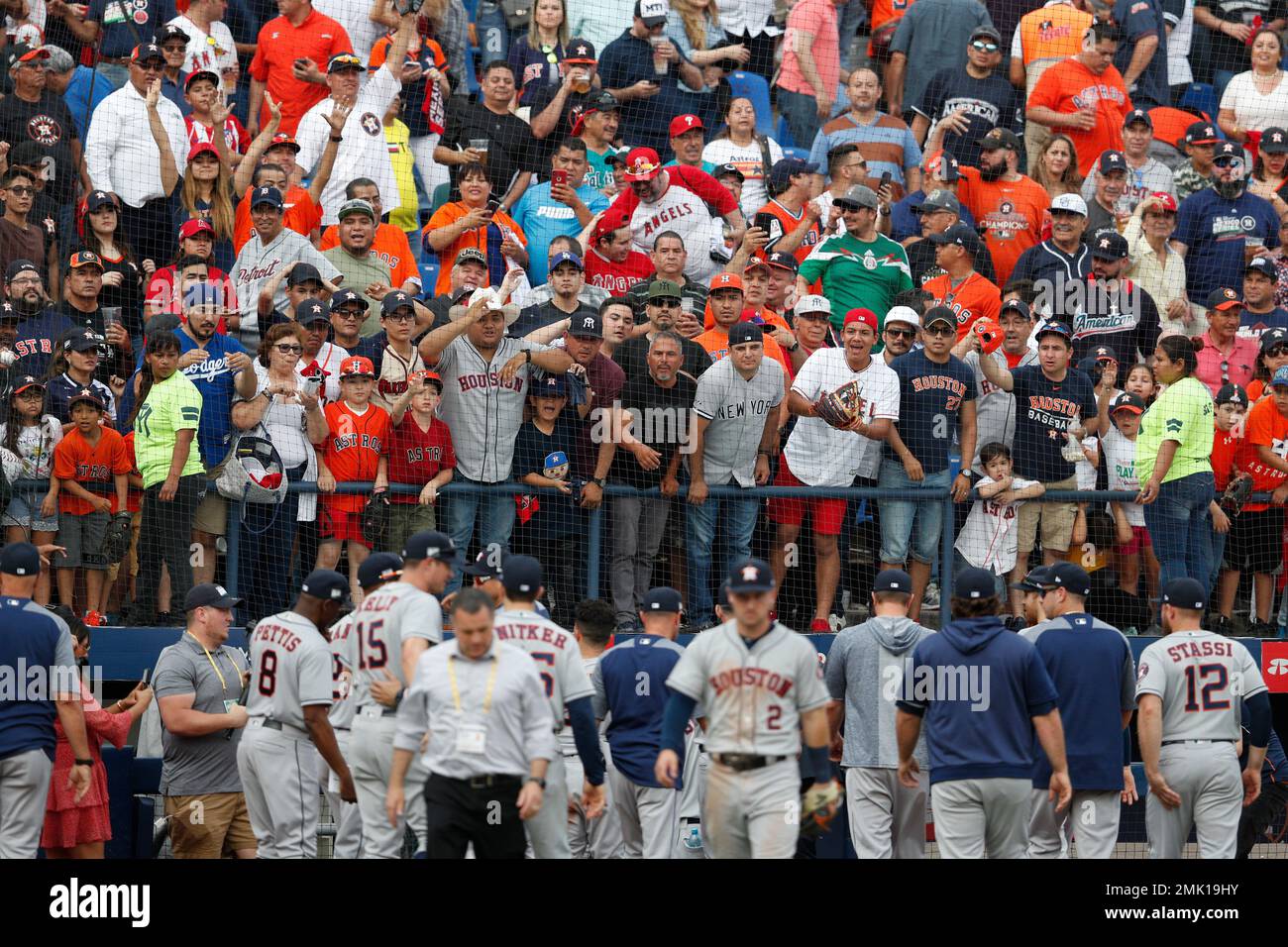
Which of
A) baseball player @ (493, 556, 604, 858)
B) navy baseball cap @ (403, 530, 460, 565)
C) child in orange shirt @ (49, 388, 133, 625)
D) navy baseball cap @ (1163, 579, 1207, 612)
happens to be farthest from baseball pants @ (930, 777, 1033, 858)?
child in orange shirt @ (49, 388, 133, 625)

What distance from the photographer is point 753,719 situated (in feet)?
28.6

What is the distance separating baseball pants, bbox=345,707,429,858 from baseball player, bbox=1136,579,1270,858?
3.88 m

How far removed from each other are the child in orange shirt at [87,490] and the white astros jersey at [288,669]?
203 centimetres

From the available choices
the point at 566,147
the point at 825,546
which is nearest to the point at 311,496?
the point at 825,546

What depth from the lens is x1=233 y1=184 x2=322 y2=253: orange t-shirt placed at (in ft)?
44.7

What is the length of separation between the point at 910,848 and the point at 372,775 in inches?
123

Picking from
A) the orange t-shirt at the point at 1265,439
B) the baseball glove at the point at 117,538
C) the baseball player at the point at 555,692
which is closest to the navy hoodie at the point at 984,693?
Result: the baseball player at the point at 555,692

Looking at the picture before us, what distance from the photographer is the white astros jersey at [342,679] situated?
9695 mm

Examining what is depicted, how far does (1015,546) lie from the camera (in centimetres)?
1235

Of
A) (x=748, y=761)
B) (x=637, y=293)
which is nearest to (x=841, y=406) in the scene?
(x=637, y=293)

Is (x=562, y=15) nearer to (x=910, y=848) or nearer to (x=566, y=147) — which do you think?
(x=566, y=147)

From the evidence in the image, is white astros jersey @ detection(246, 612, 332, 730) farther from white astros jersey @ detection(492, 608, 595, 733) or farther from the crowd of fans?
the crowd of fans

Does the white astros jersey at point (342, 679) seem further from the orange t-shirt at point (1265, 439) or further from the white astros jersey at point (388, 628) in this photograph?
the orange t-shirt at point (1265, 439)

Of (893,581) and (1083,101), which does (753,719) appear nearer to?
(893,581)
